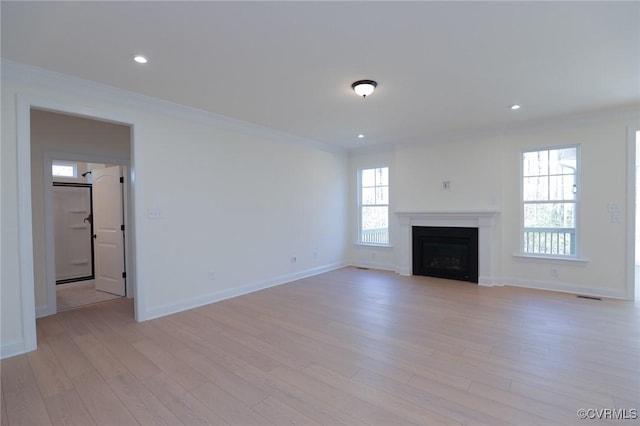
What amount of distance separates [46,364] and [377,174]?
579 centimetres

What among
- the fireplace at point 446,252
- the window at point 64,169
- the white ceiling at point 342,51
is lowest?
the fireplace at point 446,252

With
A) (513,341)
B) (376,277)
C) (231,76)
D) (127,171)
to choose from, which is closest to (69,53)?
(231,76)

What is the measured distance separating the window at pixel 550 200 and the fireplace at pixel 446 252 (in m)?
0.82

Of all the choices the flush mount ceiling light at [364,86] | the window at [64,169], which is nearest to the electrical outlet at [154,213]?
the flush mount ceiling light at [364,86]

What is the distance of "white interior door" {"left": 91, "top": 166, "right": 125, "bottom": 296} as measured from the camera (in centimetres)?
466

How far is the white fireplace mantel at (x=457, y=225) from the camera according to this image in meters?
5.08

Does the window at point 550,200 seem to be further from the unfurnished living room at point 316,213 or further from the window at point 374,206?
the window at point 374,206

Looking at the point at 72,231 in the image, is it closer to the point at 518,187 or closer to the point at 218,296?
the point at 218,296

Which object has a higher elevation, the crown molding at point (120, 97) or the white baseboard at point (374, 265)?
the crown molding at point (120, 97)

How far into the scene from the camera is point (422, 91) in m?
3.48

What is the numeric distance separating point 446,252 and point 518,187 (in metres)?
1.60

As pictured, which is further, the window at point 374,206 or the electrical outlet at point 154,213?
the window at point 374,206

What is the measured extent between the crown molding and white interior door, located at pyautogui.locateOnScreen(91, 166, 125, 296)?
64.6 inches

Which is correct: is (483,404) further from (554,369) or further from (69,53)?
(69,53)
